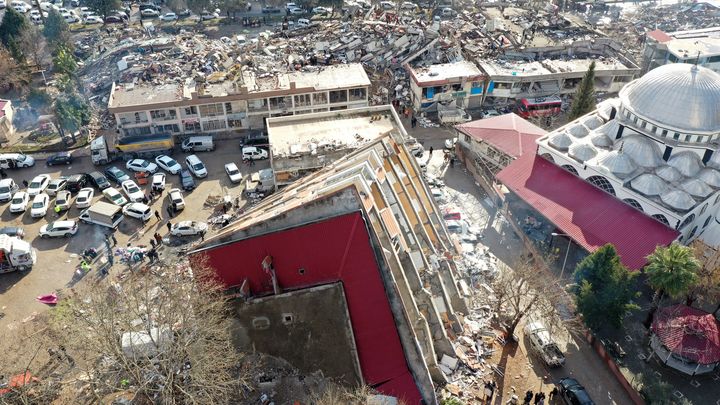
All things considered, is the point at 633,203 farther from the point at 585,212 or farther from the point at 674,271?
the point at 674,271

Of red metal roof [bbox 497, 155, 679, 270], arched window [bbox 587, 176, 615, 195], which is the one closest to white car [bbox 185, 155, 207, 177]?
red metal roof [bbox 497, 155, 679, 270]

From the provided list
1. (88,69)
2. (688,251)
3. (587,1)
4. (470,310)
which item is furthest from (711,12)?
(88,69)

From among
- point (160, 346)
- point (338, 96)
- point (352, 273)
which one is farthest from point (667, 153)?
point (160, 346)

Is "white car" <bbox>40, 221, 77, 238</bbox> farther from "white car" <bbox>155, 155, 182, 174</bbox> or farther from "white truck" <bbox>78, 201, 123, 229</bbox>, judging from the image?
"white car" <bbox>155, 155, 182, 174</bbox>

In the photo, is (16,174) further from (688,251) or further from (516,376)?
(688,251)

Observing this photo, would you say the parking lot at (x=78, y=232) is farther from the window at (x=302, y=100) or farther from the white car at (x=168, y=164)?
the window at (x=302, y=100)

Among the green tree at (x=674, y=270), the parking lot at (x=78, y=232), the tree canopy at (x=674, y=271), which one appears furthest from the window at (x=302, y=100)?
the tree canopy at (x=674, y=271)
